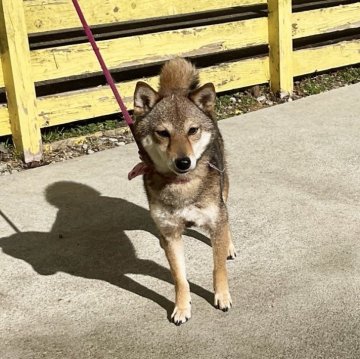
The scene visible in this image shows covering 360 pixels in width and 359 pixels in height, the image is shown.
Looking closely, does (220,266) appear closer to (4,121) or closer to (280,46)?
(4,121)

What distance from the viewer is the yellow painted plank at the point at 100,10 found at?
5.38 m

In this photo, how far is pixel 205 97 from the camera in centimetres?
311

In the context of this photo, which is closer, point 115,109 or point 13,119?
point 13,119

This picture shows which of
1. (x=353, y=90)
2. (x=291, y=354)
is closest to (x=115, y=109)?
(x=353, y=90)

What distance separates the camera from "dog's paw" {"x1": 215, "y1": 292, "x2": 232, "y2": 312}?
3.00m

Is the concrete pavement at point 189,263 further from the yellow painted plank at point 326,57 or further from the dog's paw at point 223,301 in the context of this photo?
the yellow painted plank at point 326,57

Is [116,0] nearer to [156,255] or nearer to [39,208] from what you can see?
[39,208]

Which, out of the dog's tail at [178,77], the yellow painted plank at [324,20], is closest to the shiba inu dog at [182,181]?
the dog's tail at [178,77]

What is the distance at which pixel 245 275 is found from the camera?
3336 millimetres

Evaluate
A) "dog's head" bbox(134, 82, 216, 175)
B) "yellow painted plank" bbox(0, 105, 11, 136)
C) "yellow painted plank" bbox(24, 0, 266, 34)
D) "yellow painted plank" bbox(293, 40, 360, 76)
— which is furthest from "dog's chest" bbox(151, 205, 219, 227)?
"yellow painted plank" bbox(293, 40, 360, 76)

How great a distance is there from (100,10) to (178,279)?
3.41m

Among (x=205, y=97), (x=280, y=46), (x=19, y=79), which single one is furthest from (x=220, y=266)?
(x=280, y=46)

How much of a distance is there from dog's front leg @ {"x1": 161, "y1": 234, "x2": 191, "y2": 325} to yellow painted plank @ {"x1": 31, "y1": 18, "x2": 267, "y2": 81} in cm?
280

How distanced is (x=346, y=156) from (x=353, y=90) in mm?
2141
